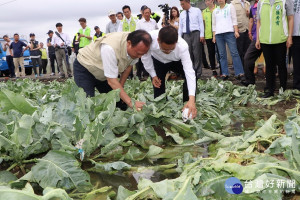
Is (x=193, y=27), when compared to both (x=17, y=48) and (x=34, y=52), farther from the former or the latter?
(x=34, y=52)

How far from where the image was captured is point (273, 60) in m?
5.84

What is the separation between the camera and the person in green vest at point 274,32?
5.51 m

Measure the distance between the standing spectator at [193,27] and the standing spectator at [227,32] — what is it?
0.59 m

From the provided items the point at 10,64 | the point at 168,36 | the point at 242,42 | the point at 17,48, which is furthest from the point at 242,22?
the point at 10,64

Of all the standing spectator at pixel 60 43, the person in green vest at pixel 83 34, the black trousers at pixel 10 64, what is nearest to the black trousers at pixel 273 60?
the person in green vest at pixel 83 34

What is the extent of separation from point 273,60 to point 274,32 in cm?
50

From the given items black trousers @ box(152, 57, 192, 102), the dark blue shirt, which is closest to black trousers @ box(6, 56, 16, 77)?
the dark blue shirt

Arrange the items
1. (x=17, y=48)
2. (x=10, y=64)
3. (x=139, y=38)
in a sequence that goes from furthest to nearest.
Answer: (x=10, y=64) < (x=17, y=48) < (x=139, y=38)

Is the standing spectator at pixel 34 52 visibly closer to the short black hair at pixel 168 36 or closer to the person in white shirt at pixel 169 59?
the person in white shirt at pixel 169 59

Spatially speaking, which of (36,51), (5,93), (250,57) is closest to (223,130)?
(5,93)

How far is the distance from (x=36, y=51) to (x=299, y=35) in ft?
44.1

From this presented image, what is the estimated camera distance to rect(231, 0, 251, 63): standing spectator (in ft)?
26.9

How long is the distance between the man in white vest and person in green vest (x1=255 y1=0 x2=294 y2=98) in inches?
96.8

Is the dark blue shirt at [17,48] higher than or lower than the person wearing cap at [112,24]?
lower
